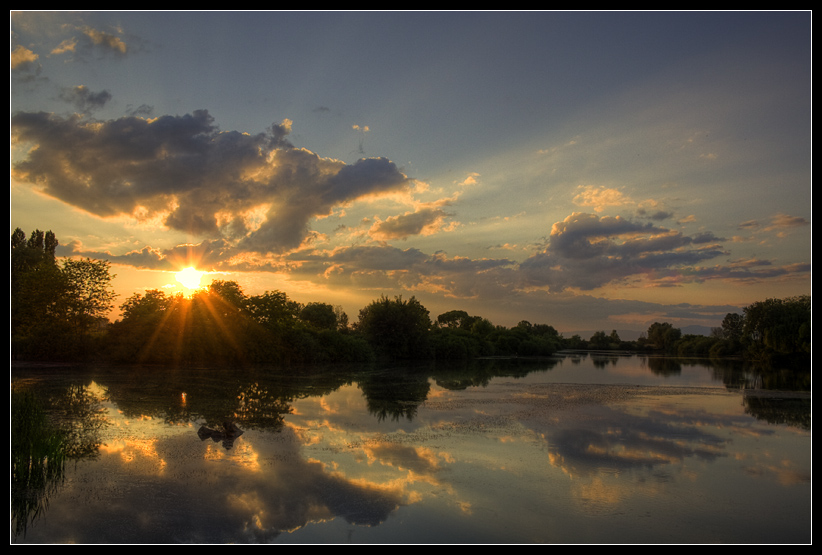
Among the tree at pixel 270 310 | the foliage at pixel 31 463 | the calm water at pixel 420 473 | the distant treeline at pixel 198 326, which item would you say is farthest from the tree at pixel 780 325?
the foliage at pixel 31 463

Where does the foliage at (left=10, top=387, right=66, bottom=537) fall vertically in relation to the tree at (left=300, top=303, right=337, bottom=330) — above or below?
below

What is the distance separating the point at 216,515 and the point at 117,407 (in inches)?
430

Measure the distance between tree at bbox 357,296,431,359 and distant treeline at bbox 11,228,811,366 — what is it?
102mm

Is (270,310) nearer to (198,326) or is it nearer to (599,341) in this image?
(198,326)

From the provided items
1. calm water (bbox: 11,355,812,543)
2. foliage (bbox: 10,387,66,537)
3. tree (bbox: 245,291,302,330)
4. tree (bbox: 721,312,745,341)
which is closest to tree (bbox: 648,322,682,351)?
tree (bbox: 721,312,745,341)

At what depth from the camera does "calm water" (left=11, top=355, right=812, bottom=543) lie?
21.9 ft

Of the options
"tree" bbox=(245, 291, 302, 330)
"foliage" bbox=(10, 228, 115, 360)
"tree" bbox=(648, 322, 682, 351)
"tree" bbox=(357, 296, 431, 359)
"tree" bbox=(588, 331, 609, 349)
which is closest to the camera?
"foliage" bbox=(10, 228, 115, 360)

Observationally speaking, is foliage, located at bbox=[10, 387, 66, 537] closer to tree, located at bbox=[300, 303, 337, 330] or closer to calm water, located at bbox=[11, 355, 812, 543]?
calm water, located at bbox=[11, 355, 812, 543]

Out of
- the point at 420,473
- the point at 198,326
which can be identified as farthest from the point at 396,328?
the point at 420,473

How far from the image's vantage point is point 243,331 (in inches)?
1517

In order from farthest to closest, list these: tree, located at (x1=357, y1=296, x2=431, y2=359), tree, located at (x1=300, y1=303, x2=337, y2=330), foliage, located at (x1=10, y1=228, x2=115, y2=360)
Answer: tree, located at (x1=300, y1=303, x2=337, y2=330) < tree, located at (x1=357, y1=296, x2=431, y2=359) < foliage, located at (x1=10, y1=228, x2=115, y2=360)

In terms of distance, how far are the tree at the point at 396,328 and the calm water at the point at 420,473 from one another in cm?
3344

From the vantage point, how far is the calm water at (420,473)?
6.67 meters

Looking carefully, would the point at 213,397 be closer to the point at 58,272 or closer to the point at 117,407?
the point at 117,407
